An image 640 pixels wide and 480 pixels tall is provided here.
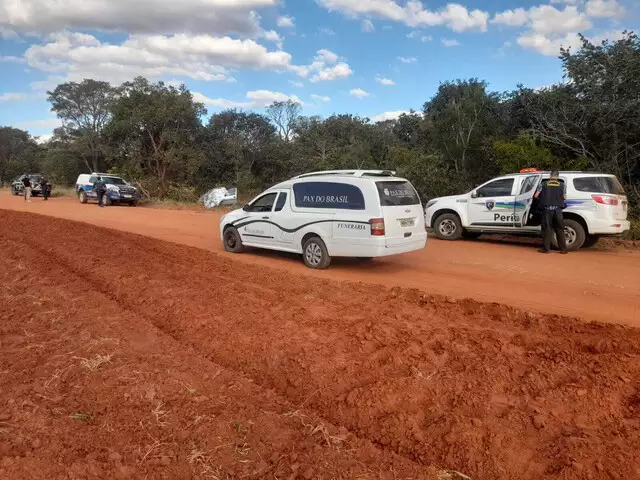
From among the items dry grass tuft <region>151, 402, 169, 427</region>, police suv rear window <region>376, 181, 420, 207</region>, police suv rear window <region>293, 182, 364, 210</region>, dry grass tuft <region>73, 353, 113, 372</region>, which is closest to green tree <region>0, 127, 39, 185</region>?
police suv rear window <region>293, 182, 364, 210</region>

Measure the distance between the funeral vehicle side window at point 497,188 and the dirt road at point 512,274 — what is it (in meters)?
1.26

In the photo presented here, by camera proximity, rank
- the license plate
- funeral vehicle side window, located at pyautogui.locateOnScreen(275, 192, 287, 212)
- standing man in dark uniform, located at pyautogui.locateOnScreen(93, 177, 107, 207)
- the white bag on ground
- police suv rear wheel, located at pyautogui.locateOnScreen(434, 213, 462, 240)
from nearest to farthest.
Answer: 1. the license plate
2. funeral vehicle side window, located at pyautogui.locateOnScreen(275, 192, 287, 212)
3. police suv rear wheel, located at pyautogui.locateOnScreen(434, 213, 462, 240)
4. the white bag on ground
5. standing man in dark uniform, located at pyautogui.locateOnScreen(93, 177, 107, 207)

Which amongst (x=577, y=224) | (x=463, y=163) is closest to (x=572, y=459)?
(x=577, y=224)

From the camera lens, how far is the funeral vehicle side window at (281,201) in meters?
10.7

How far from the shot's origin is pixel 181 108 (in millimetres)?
30406

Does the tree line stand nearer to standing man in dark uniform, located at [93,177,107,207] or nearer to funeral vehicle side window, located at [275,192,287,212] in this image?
standing man in dark uniform, located at [93,177,107,207]

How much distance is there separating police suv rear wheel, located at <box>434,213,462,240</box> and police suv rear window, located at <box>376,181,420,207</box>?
419 centimetres

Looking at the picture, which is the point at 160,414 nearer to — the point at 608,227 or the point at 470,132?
the point at 608,227

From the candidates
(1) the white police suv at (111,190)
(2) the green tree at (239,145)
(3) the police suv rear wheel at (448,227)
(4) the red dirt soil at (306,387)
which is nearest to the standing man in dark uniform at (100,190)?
(1) the white police suv at (111,190)

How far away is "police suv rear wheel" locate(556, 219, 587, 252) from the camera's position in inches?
454

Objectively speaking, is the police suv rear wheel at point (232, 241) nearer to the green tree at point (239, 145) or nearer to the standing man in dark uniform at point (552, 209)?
the standing man in dark uniform at point (552, 209)

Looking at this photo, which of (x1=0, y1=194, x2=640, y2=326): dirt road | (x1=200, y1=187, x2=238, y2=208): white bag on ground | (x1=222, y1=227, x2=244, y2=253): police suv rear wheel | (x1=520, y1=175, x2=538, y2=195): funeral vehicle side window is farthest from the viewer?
(x1=200, y1=187, x2=238, y2=208): white bag on ground

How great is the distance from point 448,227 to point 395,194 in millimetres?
4839

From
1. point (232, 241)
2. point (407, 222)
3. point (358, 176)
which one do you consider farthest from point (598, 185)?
point (232, 241)
